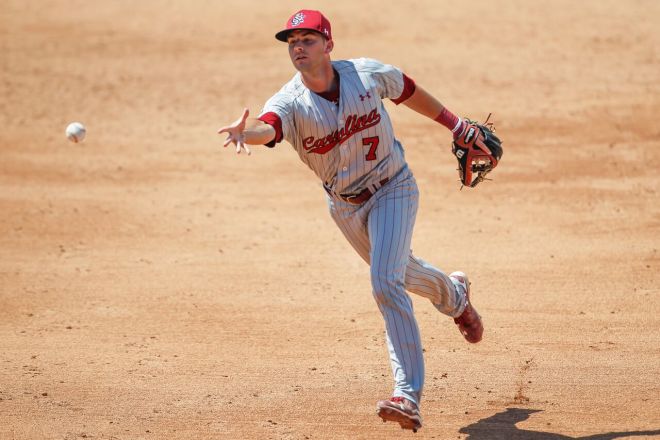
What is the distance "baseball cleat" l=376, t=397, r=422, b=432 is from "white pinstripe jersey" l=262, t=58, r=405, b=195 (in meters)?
1.32

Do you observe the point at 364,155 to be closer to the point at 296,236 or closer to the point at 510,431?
the point at 510,431

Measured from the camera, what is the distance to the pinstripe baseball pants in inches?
194

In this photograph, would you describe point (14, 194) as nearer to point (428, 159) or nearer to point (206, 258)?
point (206, 258)

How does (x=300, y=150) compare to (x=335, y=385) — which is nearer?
(x=300, y=150)

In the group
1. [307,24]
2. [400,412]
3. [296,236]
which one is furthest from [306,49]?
[296,236]

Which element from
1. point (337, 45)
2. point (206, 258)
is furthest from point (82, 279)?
point (337, 45)

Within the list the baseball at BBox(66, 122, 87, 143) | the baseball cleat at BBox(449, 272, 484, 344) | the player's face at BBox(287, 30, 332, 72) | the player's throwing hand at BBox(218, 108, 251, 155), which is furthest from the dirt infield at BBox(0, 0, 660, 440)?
the player's face at BBox(287, 30, 332, 72)

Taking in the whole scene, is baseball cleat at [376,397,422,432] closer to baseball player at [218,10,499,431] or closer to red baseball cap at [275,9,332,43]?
baseball player at [218,10,499,431]

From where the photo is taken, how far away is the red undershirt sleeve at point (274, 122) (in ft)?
16.1

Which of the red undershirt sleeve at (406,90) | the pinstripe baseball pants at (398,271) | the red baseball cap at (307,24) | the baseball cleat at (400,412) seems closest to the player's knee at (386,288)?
the pinstripe baseball pants at (398,271)

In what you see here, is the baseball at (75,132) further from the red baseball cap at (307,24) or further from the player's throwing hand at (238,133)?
the player's throwing hand at (238,133)

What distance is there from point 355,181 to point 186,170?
6528 millimetres

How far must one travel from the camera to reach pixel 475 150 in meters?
5.75

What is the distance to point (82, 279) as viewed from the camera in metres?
8.15
